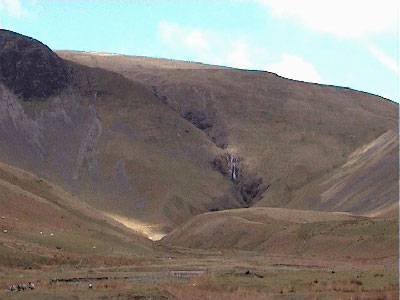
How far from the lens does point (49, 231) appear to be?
59.9 meters

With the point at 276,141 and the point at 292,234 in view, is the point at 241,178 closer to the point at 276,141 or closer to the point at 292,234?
the point at 276,141

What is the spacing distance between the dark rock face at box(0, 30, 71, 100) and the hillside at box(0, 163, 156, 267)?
3523 inches

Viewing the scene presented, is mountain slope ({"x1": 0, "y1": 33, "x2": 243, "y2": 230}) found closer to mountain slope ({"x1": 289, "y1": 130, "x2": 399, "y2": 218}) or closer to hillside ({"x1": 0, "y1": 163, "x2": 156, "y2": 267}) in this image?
mountain slope ({"x1": 289, "y1": 130, "x2": 399, "y2": 218})

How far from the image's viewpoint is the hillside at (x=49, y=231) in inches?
1929

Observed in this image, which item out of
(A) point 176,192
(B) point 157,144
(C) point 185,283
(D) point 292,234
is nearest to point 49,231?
(C) point 185,283

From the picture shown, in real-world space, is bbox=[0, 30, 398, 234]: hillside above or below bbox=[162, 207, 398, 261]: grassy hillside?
above

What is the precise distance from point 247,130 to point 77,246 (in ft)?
438

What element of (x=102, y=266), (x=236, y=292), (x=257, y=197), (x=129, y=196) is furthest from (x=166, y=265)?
(x=257, y=197)

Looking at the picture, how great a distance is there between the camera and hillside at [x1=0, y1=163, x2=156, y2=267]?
4900cm

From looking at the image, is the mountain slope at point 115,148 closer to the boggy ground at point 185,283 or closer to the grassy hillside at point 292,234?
the grassy hillside at point 292,234

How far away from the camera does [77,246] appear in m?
57.3

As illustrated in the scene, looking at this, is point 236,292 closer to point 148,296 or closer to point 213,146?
point 148,296

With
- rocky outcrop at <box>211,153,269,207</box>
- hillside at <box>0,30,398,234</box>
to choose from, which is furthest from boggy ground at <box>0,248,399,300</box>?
rocky outcrop at <box>211,153,269,207</box>

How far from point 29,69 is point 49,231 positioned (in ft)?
387
